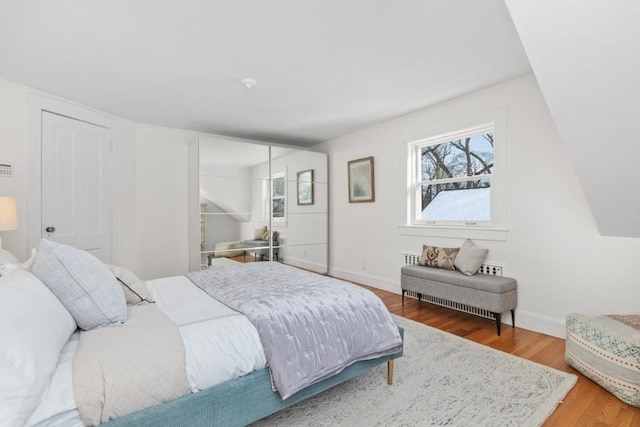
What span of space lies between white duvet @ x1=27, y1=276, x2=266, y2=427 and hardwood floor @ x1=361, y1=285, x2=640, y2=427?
1719mm

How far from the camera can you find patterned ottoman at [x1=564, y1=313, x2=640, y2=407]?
5.97 feet

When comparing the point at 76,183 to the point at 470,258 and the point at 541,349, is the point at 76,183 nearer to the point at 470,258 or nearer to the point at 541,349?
the point at 470,258

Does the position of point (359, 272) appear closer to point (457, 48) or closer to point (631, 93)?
point (457, 48)

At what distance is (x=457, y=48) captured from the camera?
2.39m

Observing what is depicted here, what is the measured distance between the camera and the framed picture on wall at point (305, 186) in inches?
206

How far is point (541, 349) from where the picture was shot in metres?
2.54

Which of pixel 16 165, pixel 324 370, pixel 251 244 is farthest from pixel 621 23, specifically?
pixel 16 165

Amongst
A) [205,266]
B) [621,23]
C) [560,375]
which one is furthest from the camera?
[205,266]

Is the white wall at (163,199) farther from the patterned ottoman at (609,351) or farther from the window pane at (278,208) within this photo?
the patterned ottoman at (609,351)

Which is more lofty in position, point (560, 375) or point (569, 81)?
point (569, 81)

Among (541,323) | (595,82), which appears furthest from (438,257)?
(595,82)

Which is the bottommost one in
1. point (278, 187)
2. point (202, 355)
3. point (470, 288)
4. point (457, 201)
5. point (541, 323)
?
point (541, 323)

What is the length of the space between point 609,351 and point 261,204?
415 centimetres

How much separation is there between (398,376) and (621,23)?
2382 mm
